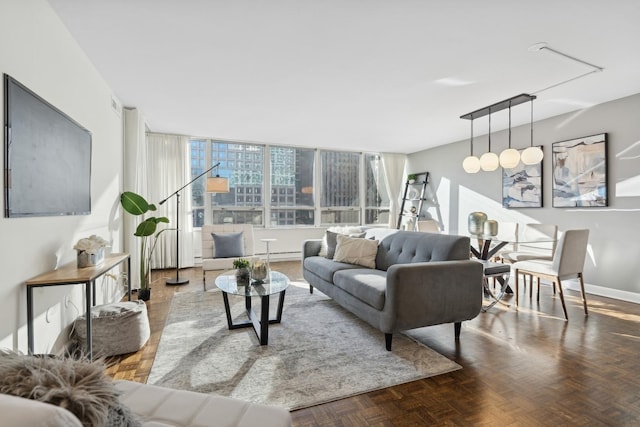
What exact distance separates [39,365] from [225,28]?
2.37 metres

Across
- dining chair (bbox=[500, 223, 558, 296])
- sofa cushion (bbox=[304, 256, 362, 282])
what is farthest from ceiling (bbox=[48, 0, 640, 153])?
sofa cushion (bbox=[304, 256, 362, 282])

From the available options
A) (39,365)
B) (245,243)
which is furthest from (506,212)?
(39,365)

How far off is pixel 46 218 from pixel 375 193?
6.42m

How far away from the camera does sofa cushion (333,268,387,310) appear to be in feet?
8.01

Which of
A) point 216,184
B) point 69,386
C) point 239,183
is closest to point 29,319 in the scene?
point 69,386

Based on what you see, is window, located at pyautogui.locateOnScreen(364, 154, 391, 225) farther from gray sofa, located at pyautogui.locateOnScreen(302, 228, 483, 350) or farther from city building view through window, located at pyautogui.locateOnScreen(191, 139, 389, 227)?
gray sofa, located at pyautogui.locateOnScreen(302, 228, 483, 350)

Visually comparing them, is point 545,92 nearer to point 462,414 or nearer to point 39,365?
point 462,414

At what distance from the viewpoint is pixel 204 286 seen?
4.30 meters

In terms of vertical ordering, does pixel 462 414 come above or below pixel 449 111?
below

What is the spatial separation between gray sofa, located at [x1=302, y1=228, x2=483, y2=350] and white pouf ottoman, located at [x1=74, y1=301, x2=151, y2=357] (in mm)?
1736

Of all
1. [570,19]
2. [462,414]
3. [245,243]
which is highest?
[570,19]

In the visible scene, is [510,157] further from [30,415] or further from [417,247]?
[30,415]

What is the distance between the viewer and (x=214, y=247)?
452cm

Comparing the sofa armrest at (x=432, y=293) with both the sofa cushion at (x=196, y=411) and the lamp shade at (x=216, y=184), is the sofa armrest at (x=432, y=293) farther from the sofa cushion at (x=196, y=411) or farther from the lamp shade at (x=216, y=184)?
the lamp shade at (x=216, y=184)
